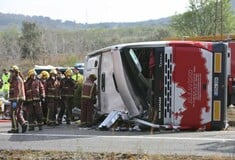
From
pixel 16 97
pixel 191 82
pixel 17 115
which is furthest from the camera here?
pixel 17 115

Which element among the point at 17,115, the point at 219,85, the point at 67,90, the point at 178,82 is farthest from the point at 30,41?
the point at 219,85

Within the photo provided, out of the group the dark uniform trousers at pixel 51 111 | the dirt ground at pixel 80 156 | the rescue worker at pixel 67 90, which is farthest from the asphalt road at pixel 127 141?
the rescue worker at pixel 67 90

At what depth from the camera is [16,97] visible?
13.3 metres

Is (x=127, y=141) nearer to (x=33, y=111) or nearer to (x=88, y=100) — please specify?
(x=88, y=100)

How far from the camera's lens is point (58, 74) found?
1609cm

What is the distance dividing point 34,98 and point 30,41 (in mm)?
43234

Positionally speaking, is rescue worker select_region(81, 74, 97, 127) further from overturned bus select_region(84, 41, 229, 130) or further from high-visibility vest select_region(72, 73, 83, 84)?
high-visibility vest select_region(72, 73, 83, 84)

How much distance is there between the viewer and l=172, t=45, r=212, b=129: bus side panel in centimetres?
1313

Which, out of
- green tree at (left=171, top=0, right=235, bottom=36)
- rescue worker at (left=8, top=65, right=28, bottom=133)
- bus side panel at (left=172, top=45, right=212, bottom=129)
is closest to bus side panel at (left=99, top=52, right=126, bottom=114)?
bus side panel at (left=172, top=45, right=212, bottom=129)

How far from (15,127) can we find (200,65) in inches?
185

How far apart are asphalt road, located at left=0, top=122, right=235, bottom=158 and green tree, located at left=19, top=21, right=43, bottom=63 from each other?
42783 mm

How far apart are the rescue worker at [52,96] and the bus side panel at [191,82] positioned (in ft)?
13.0

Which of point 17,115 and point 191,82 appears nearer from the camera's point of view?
point 191,82

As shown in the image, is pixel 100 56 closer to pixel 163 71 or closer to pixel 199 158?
pixel 163 71
